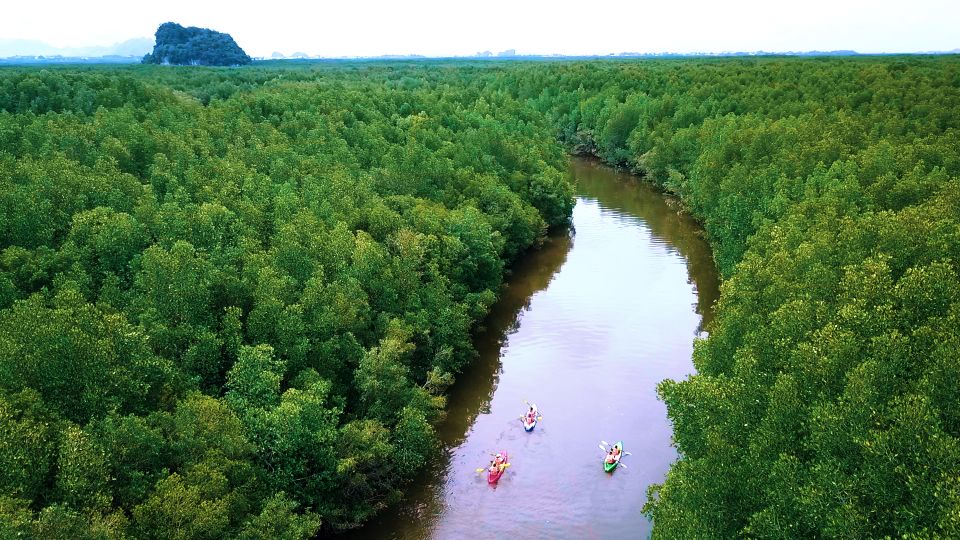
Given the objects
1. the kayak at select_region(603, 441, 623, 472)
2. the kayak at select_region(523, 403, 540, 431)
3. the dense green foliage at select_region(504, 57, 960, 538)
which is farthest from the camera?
the kayak at select_region(523, 403, 540, 431)

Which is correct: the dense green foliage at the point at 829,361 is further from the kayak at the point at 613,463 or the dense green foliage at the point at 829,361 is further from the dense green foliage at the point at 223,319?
the dense green foliage at the point at 223,319

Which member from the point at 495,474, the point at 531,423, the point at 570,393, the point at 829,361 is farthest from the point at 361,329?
the point at 829,361

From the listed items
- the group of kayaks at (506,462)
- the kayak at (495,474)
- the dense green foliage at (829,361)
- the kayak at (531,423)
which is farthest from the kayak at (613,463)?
the kayak at (495,474)

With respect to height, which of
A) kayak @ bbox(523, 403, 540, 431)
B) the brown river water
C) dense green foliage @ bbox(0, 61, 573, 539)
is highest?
dense green foliage @ bbox(0, 61, 573, 539)

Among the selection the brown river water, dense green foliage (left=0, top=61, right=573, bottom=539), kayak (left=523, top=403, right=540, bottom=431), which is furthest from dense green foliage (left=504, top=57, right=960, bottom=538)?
dense green foliage (left=0, top=61, right=573, bottom=539)

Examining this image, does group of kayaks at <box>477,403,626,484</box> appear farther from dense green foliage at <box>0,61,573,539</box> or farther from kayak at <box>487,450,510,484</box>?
dense green foliage at <box>0,61,573,539</box>

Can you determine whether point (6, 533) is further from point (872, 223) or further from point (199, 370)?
point (872, 223)

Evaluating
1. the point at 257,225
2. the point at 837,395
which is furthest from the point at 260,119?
the point at 837,395
